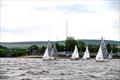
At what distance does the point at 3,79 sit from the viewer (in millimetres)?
53125

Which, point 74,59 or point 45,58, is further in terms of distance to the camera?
point 74,59

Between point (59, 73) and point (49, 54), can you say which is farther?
point (49, 54)

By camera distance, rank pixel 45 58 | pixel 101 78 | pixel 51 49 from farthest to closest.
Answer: pixel 51 49, pixel 45 58, pixel 101 78

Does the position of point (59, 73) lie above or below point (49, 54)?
below

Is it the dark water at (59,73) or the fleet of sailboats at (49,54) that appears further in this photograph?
the fleet of sailboats at (49,54)

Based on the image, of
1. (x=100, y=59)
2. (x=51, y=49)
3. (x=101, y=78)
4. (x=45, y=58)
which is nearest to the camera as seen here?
(x=101, y=78)

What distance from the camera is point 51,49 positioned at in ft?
527

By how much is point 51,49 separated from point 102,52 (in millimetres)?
29429

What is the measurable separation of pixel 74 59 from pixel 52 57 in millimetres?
11451

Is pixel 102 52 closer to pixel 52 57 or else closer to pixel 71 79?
pixel 52 57

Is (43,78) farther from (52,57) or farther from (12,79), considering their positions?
(52,57)

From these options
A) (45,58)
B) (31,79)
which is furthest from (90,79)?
(45,58)

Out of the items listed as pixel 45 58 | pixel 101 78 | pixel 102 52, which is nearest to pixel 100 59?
pixel 102 52

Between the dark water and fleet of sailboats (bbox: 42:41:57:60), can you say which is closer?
the dark water
